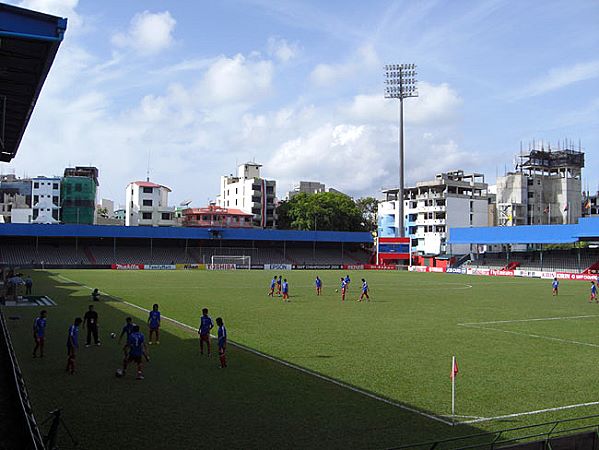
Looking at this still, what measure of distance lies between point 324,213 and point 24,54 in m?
109

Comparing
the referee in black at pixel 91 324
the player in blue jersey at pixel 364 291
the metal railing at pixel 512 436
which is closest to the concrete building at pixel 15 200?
the player in blue jersey at pixel 364 291

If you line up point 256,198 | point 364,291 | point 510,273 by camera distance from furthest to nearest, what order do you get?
point 256,198, point 510,273, point 364,291

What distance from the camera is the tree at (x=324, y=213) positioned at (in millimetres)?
122938

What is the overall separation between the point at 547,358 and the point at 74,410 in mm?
15313

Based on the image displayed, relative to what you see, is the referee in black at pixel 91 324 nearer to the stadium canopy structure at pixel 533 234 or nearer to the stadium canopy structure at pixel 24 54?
the stadium canopy structure at pixel 24 54

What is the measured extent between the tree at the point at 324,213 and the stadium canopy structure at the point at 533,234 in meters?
31.5

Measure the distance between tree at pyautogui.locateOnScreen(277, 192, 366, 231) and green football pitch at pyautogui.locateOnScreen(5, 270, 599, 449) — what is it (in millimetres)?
89778

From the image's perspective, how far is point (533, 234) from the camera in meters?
84.3

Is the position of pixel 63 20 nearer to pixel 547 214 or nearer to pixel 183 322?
pixel 183 322

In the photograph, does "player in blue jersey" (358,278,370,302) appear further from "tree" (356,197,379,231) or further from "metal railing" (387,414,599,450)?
"tree" (356,197,379,231)

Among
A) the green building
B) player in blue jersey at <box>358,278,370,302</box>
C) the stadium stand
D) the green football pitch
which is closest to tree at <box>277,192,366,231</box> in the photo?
the stadium stand

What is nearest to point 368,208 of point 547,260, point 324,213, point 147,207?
point 324,213

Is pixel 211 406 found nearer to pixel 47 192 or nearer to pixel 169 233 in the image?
pixel 169 233

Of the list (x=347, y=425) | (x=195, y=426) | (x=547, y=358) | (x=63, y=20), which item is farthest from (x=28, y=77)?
(x=547, y=358)
